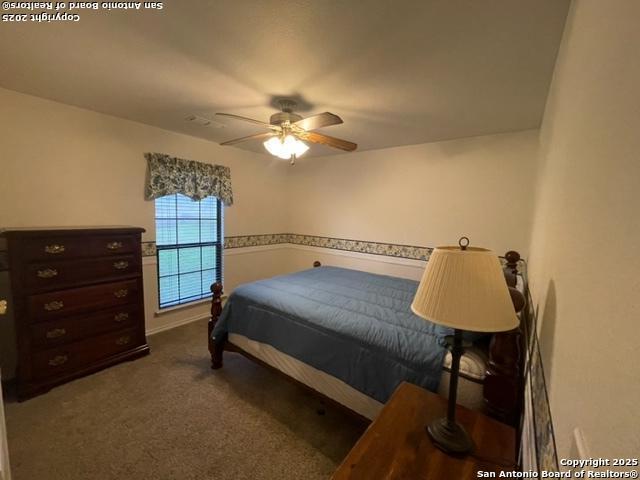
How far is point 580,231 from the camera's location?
0.66 m

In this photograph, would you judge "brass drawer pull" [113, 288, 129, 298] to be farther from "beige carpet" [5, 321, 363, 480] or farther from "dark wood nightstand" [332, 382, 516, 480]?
"dark wood nightstand" [332, 382, 516, 480]

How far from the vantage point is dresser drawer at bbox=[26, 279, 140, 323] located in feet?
6.70

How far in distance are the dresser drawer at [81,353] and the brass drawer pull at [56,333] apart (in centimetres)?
10

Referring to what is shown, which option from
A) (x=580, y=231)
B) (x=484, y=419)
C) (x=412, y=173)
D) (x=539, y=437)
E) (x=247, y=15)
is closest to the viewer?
(x=580, y=231)

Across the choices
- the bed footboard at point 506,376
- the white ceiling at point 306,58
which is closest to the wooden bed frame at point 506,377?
the bed footboard at point 506,376

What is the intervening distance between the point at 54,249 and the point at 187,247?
1392mm

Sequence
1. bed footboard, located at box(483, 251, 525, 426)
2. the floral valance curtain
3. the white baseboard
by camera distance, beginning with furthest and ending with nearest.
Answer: the white baseboard → the floral valance curtain → bed footboard, located at box(483, 251, 525, 426)

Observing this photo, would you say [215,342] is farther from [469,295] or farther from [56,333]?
[469,295]

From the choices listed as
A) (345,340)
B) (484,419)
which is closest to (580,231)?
(484,419)

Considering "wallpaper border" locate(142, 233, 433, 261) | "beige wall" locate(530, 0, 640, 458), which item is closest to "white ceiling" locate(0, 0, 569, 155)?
"beige wall" locate(530, 0, 640, 458)

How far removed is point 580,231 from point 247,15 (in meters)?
1.54

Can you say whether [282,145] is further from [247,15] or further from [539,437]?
[539,437]

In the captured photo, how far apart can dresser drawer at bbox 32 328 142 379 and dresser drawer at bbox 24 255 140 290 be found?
1.70ft

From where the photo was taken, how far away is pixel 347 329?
173cm
